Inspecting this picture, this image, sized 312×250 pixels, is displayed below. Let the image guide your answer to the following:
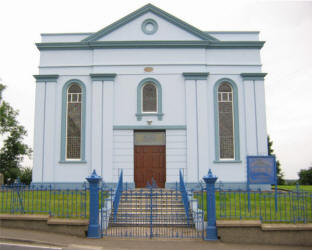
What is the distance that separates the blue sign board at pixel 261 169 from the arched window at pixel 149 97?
6.97 m

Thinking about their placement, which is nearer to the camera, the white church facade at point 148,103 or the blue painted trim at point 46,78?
the white church facade at point 148,103

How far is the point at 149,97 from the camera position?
58.2 feet

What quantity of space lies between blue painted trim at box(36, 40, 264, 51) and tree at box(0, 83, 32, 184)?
12486 millimetres

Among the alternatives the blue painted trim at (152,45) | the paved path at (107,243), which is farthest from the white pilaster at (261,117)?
the paved path at (107,243)

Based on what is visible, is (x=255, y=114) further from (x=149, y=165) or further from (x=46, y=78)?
(x=46, y=78)

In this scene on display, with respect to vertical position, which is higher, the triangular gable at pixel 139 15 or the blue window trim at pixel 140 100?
the triangular gable at pixel 139 15

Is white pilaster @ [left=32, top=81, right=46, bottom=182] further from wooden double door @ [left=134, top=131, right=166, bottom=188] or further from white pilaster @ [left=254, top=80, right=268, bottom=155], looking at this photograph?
white pilaster @ [left=254, top=80, right=268, bottom=155]

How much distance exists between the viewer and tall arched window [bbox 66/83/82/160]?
17.5 m

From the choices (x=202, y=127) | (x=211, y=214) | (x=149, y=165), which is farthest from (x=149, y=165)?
(x=211, y=214)

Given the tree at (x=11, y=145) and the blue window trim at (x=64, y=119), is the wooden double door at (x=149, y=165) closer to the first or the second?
the blue window trim at (x=64, y=119)

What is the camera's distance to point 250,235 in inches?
379

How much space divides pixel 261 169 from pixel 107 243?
6180 mm

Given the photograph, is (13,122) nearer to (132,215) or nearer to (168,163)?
(168,163)

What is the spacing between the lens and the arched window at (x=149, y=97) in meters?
17.7
